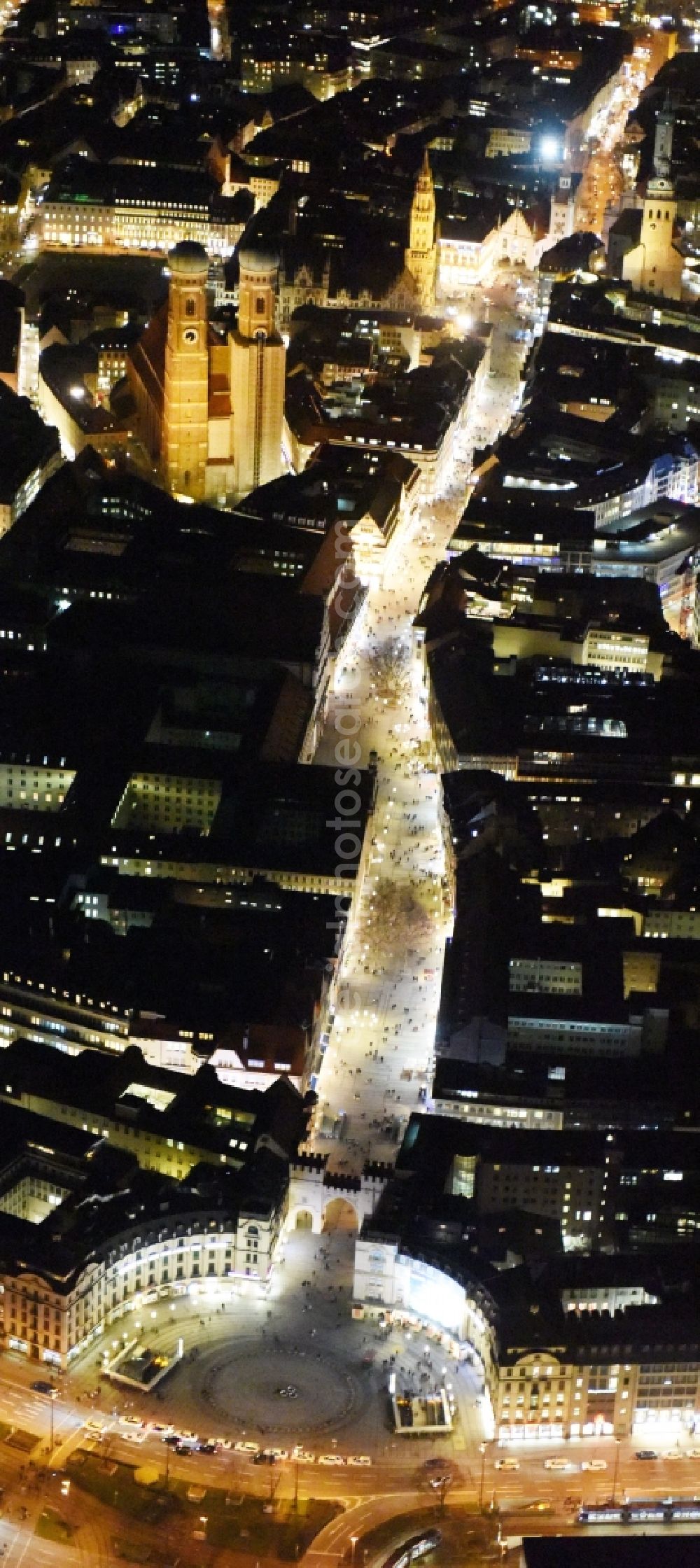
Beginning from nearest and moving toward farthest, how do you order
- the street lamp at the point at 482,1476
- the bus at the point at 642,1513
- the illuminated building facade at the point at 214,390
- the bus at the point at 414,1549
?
the bus at the point at 414,1549
the bus at the point at 642,1513
the street lamp at the point at 482,1476
the illuminated building facade at the point at 214,390

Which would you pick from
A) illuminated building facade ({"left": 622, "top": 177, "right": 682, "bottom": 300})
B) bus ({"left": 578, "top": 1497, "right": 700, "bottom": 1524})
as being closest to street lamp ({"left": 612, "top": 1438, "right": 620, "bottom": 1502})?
bus ({"left": 578, "top": 1497, "right": 700, "bottom": 1524})

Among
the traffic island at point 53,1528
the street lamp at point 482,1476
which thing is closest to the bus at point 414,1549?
the street lamp at point 482,1476

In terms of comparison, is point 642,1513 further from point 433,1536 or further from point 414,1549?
point 414,1549

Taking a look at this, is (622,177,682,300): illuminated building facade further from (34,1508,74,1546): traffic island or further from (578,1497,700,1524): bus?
(34,1508,74,1546): traffic island

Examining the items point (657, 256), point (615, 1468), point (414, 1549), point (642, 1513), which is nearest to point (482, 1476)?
point (615, 1468)

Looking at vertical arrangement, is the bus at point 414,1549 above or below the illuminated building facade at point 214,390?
below

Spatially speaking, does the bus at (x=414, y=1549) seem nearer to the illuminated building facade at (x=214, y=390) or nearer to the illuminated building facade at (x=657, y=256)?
the illuminated building facade at (x=214, y=390)

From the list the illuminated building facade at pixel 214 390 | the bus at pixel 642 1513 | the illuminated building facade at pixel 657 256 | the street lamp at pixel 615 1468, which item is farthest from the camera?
the illuminated building facade at pixel 657 256
